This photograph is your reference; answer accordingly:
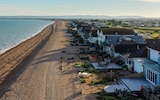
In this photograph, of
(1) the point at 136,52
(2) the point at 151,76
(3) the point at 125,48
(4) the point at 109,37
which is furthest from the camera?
(4) the point at 109,37

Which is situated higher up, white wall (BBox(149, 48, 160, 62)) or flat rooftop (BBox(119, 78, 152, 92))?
white wall (BBox(149, 48, 160, 62))

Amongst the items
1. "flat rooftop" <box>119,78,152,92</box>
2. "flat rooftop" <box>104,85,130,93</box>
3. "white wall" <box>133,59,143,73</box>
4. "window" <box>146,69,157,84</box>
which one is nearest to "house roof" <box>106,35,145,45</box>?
"white wall" <box>133,59,143,73</box>

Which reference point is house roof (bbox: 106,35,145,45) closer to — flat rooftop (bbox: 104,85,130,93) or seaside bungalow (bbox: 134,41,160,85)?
seaside bungalow (bbox: 134,41,160,85)

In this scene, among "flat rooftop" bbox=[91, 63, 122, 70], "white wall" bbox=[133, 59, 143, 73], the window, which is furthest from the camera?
"flat rooftop" bbox=[91, 63, 122, 70]

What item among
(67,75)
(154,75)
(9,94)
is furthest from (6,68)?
(154,75)

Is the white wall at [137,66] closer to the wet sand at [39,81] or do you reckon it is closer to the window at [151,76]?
the window at [151,76]

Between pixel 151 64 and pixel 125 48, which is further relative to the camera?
pixel 125 48

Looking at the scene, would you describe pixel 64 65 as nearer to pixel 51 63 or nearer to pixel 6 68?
pixel 51 63

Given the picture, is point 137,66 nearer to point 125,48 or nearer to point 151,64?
point 151,64

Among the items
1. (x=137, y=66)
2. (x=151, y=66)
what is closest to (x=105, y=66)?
(x=137, y=66)
